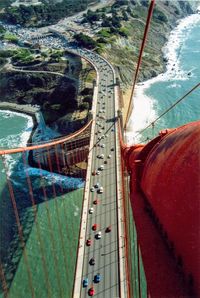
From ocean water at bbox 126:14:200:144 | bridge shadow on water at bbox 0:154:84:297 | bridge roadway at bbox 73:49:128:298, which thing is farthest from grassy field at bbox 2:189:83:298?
ocean water at bbox 126:14:200:144

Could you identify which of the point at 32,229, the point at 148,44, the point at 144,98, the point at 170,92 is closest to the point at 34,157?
the point at 32,229

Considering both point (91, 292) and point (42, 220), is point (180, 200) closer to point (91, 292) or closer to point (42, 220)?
point (91, 292)

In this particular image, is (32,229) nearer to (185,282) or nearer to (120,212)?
(120,212)

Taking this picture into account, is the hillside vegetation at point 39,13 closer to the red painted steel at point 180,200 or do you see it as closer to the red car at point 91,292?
the red car at point 91,292

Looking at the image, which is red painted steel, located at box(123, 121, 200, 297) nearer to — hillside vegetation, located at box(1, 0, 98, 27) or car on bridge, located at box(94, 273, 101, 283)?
car on bridge, located at box(94, 273, 101, 283)

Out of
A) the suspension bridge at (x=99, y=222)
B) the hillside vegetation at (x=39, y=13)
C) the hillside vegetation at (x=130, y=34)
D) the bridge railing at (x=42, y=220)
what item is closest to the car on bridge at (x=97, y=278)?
the suspension bridge at (x=99, y=222)
